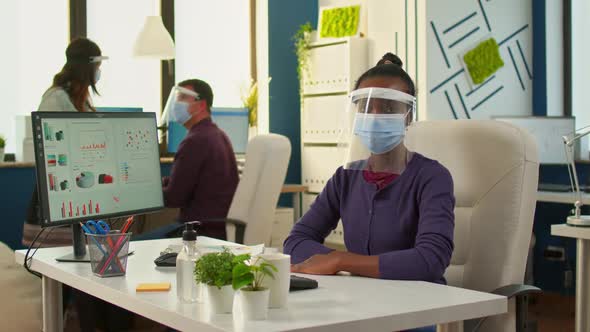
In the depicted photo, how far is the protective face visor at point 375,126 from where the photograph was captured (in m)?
2.31

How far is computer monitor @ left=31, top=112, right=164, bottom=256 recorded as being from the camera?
7.84 feet

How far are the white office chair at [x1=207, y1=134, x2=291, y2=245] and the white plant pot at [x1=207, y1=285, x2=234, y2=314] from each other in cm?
239

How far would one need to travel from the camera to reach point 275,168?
406cm

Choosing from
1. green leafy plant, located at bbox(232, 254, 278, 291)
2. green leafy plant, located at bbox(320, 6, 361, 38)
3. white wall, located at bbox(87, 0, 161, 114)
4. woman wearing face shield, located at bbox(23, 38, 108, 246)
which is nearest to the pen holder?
green leafy plant, located at bbox(232, 254, 278, 291)

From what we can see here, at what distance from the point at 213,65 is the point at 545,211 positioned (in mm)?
2822

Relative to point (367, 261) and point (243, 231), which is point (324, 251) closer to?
point (367, 261)

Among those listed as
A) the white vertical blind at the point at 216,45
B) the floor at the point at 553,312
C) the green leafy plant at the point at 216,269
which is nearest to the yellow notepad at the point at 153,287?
the green leafy plant at the point at 216,269

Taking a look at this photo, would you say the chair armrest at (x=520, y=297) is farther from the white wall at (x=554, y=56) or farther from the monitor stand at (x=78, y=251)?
the white wall at (x=554, y=56)

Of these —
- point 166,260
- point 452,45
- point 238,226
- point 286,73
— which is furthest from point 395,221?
point 286,73

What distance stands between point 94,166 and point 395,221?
929 mm

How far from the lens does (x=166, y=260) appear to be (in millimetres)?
2273

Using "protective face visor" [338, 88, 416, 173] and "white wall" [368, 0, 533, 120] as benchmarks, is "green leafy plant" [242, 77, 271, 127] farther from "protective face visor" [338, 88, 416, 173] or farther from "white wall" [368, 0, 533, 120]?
"protective face visor" [338, 88, 416, 173]

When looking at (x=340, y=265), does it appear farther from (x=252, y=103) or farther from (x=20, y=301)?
(x=252, y=103)

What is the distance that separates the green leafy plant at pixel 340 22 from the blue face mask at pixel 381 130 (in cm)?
399
